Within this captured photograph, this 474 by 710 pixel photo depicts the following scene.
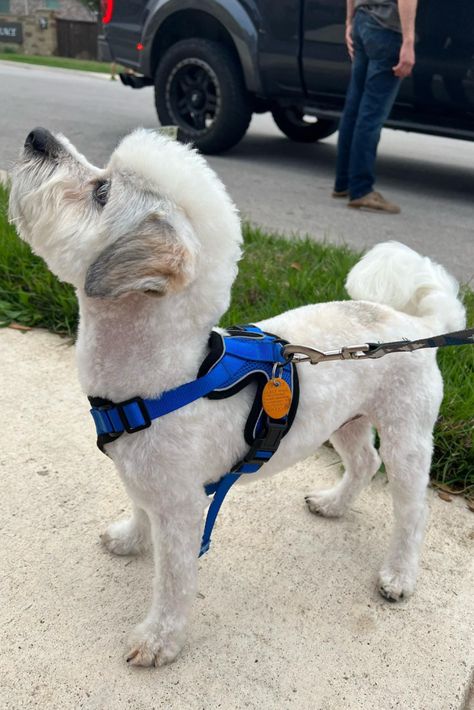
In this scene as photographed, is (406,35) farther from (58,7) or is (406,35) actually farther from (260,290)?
(58,7)

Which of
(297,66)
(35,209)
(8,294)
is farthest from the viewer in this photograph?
(297,66)

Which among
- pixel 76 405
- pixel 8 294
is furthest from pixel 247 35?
pixel 76 405

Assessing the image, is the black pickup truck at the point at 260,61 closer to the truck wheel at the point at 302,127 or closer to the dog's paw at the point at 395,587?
the truck wheel at the point at 302,127

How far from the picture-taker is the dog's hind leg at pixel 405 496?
2.21 metres

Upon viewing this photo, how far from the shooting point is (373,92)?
216 inches

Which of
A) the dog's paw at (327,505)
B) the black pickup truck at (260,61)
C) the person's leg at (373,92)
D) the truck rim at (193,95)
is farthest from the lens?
the truck rim at (193,95)

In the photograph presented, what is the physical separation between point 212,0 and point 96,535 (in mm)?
6268

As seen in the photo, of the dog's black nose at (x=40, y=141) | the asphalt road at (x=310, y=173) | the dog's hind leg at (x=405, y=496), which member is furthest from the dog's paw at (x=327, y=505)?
the asphalt road at (x=310, y=173)

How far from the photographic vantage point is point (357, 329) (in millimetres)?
2143

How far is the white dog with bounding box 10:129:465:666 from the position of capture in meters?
1.58

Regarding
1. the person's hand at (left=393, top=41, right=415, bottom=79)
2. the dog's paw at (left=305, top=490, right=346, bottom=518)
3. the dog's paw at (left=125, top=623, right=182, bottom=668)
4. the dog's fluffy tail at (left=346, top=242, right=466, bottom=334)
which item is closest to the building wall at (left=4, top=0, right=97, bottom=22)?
the person's hand at (left=393, top=41, right=415, bottom=79)

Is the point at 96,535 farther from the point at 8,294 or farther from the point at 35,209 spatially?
the point at 8,294

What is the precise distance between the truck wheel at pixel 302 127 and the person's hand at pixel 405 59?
365cm

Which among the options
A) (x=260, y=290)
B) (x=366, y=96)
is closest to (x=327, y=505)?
(x=260, y=290)
